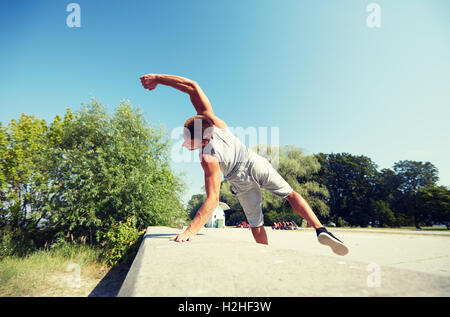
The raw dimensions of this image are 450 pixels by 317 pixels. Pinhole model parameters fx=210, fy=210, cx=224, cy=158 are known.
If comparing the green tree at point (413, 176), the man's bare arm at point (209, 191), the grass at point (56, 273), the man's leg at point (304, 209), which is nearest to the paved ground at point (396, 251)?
the man's leg at point (304, 209)

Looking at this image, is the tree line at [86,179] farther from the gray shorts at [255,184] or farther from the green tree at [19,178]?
the gray shorts at [255,184]

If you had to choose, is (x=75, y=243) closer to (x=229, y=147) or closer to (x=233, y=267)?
(x=229, y=147)

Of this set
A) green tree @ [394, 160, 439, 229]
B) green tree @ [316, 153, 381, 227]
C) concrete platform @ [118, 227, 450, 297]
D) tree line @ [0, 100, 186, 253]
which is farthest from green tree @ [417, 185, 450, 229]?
concrete platform @ [118, 227, 450, 297]

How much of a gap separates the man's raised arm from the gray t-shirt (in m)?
0.34

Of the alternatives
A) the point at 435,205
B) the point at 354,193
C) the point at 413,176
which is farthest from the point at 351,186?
the point at 413,176

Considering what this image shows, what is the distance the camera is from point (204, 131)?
2.62 metres

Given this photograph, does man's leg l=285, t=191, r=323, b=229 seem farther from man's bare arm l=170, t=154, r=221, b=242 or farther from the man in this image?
man's bare arm l=170, t=154, r=221, b=242

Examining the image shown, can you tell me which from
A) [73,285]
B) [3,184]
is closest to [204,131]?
[73,285]

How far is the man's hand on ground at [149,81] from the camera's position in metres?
2.80

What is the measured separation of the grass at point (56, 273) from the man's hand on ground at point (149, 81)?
4.35 meters

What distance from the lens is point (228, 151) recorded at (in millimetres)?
2598

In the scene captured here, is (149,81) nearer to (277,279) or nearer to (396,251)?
(277,279)

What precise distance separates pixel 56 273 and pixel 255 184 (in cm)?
592
